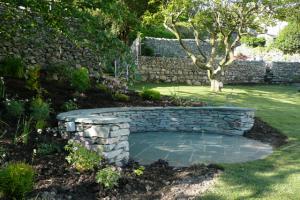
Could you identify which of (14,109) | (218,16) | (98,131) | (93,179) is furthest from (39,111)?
(218,16)

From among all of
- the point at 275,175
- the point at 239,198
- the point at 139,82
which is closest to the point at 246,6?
the point at 139,82

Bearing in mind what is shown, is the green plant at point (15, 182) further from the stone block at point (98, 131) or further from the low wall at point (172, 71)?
the low wall at point (172, 71)

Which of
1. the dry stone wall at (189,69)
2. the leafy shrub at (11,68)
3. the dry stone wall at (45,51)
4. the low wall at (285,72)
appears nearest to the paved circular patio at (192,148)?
the dry stone wall at (45,51)

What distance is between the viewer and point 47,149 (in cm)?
574

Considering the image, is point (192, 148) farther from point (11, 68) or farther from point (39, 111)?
point (11, 68)

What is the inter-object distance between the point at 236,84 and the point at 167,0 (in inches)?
306

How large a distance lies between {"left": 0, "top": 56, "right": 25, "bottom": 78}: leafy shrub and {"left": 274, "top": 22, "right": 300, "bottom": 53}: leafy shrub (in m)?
21.9

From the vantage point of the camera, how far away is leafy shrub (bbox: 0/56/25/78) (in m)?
8.97

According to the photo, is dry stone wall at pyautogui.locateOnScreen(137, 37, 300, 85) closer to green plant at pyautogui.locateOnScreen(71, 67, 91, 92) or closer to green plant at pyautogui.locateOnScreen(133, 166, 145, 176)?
green plant at pyautogui.locateOnScreen(71, 67, 91, 92)

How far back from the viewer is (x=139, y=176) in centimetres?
538

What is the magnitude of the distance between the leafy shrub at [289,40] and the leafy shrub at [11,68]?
2185 cm

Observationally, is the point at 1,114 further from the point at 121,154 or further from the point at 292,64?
the point at 292,64

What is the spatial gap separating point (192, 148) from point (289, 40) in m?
22.0

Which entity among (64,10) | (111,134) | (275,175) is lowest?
(275,175)
